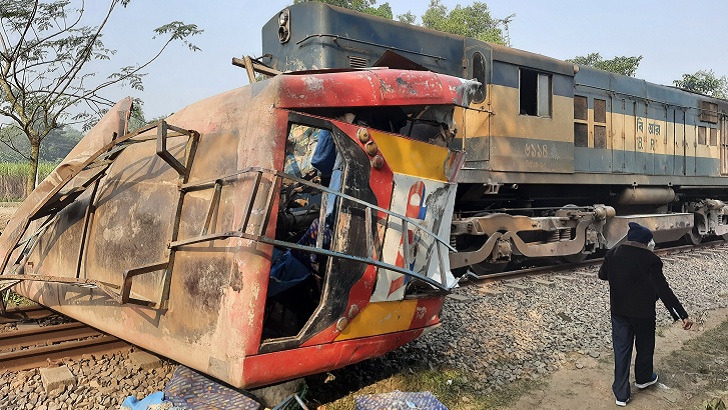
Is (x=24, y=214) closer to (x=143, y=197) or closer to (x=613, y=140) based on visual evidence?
(x=143, y=197)

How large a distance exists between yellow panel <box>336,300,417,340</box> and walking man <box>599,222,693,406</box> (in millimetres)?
1756

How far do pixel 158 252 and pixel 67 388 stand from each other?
1259mm

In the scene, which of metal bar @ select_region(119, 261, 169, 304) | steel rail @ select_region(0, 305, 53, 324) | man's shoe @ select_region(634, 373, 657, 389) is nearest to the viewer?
metal bar @ select_region(119, 261, 169, 304)

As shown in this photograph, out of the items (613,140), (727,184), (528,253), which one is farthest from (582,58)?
(528,253)

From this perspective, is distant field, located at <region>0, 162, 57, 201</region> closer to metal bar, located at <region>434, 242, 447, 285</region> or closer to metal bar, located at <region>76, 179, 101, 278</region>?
metal bar, located at <region>76, 179, 101, 278</region>

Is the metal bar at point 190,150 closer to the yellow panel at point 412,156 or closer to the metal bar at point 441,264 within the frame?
the yellow panel at point 412,156

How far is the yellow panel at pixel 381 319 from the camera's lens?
325 centimetres

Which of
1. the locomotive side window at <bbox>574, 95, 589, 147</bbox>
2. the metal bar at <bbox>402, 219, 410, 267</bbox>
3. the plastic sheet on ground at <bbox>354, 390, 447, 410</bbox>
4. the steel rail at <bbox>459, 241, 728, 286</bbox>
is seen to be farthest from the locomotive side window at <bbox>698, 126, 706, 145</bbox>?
the plastic sheet on ground at <bbox>354, 390, 447, 410</bbox>

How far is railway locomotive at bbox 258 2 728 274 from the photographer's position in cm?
702

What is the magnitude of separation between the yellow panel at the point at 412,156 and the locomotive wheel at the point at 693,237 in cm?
1073

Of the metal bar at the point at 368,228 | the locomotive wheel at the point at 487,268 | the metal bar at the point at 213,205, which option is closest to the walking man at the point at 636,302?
the metal bar at the point at 368,228

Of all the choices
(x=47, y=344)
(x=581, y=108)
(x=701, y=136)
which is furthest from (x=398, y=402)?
(x=701, y=136)

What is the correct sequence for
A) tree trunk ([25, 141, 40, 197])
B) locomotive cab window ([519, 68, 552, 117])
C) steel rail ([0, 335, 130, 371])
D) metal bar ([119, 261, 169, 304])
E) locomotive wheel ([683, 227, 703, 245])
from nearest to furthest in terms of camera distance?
metal bar ([119, 261, 169, 304]) → steel rail ([0, 335, 130, 371]) → locomotive cab window ([519, 68, 552, 117]) → tree trunk ([25, 141, 40, 197]) → locomotive wheel ([683, 227, 703, 245])

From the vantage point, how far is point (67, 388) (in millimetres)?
3590
